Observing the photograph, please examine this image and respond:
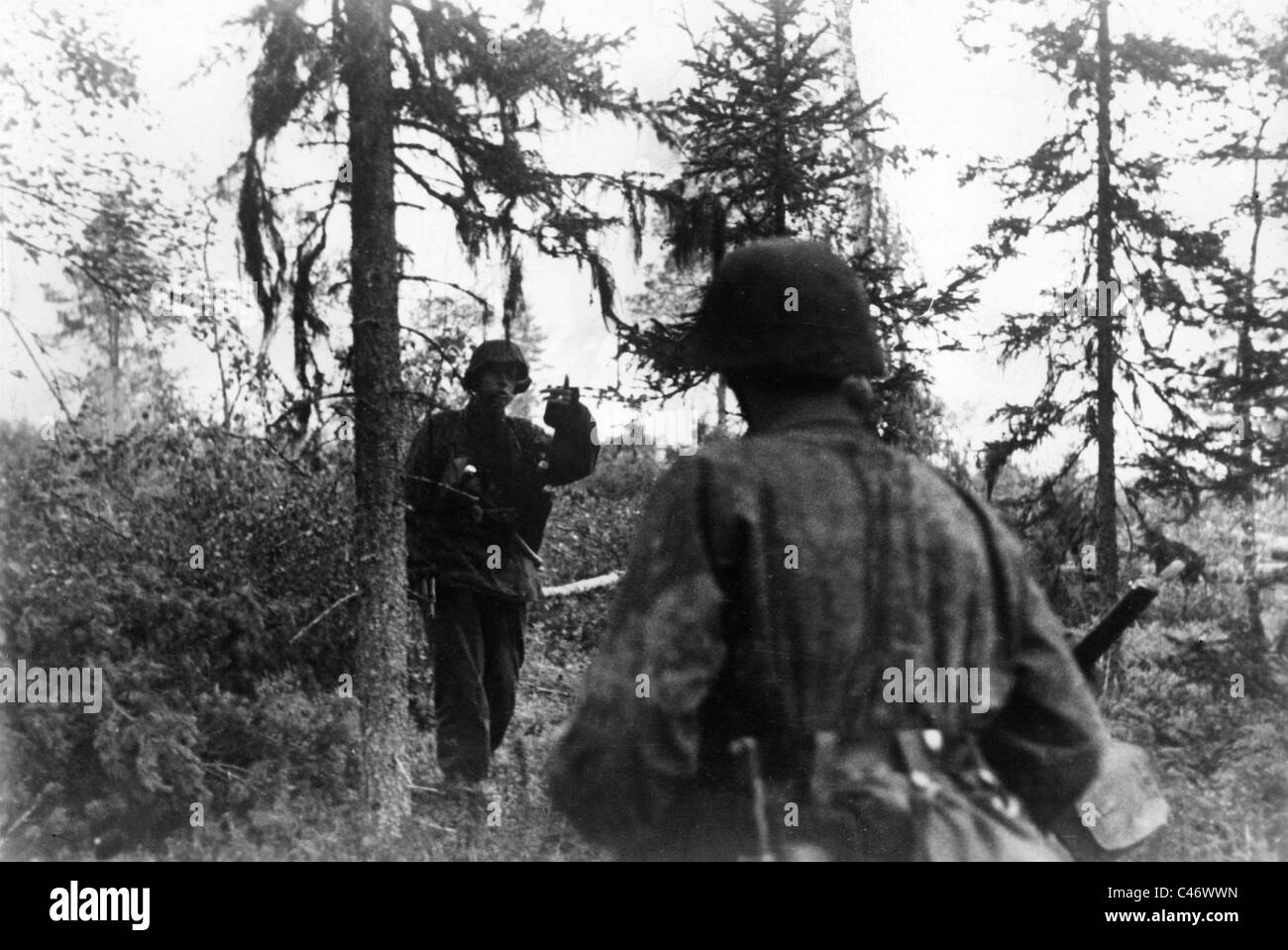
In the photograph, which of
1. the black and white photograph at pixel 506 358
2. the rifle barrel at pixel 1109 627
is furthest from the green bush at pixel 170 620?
the rifle barrel at pixel 1109 627

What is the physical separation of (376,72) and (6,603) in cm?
273

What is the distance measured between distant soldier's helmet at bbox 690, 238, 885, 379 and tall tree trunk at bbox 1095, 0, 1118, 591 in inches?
121

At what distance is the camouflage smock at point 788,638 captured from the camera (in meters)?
2.25

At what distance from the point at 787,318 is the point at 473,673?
2936 millimetres

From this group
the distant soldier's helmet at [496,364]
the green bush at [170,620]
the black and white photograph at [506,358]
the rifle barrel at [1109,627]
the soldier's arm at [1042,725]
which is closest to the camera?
the soldier's arm at [1042,725]

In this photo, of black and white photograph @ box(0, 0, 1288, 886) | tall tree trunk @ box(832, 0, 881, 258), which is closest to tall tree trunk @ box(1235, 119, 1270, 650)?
black and white photograph @ box(0, 0, 1288, 886)

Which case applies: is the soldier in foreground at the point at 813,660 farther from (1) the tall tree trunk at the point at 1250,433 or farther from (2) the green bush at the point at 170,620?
(1) the tall tree trunk at the point at 1250,433

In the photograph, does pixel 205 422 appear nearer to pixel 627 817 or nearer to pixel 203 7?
pixel 203 7

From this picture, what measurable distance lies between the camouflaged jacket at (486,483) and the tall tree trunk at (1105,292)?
7.57 feet

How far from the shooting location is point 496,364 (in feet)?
16.4

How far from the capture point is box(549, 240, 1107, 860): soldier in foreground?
7.44 feet

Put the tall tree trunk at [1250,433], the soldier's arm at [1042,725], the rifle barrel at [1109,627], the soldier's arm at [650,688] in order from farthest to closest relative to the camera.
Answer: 1. the tall tree trunk at [1250,433]
2. the rifle barrel at [1109,627]
3. the soldier's arm at [1042,725]
4. the soldier's arm at [650,688]

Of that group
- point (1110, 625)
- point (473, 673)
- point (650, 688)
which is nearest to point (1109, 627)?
point (1110, 625)

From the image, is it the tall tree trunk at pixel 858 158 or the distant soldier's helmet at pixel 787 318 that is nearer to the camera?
the distant soldier's helmet at pixel 787 318
